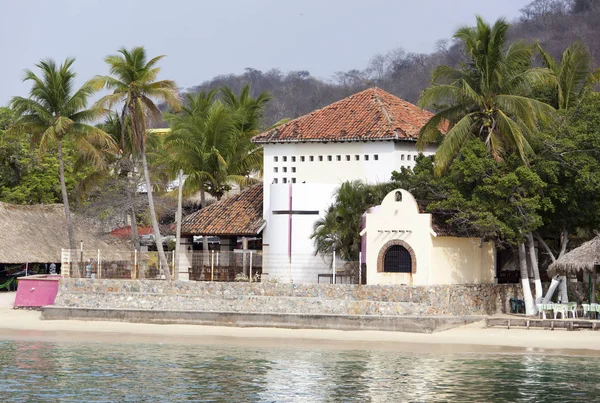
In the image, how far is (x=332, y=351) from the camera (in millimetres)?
32375

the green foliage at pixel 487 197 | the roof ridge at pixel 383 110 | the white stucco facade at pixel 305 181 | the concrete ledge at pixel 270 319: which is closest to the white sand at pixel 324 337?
the concrete ledge at pixel 270 319

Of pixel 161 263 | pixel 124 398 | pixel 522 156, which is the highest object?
pixel 522 156

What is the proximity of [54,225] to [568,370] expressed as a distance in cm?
3057

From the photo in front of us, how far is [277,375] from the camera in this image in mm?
27844

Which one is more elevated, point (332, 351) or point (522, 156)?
point (522, 156)

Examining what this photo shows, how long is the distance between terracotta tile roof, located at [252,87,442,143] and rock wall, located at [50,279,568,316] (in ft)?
23.1

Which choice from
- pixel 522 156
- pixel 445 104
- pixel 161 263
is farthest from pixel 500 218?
pixel 161 263

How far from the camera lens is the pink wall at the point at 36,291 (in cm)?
4200

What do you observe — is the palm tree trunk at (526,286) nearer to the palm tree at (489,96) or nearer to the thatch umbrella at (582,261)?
the thatch umbrella at (582,261)

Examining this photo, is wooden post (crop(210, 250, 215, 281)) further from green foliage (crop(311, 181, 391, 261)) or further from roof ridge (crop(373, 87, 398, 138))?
roof ridge (crop(373, 87, 398, 138))

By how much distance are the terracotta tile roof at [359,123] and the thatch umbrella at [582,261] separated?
8.86 metres

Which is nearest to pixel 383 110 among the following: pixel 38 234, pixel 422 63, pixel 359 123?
pixel 359 123

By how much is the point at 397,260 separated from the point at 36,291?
46.3 ft

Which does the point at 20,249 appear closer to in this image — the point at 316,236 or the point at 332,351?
the point at 316,236
